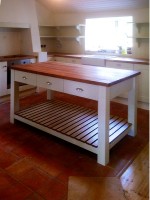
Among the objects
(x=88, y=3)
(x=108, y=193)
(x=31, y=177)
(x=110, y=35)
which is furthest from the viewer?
(x=110, y=35)

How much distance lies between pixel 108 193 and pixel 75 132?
96 centimetres

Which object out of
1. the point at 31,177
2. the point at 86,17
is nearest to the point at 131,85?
the point at 31,177

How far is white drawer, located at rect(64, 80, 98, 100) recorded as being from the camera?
239cm

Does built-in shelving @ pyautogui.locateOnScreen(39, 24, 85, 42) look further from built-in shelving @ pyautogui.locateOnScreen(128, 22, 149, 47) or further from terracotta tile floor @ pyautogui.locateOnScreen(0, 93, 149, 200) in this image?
terracotta tile floor @ pyautogui.locateOnScreen(0, 93, 149, 200)

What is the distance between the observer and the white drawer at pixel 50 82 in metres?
2.74

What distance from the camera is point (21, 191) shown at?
6.57ft

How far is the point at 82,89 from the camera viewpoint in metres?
2.49

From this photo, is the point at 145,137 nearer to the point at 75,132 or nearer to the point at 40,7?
the point at 75,132

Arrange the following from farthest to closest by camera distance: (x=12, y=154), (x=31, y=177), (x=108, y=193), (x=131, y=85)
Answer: (x=131, y=85), (x=12, y=154), (x=31, y=177), (x=108, y=193)

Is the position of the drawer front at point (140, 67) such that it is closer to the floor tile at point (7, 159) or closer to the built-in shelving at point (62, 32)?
the built-in shelving at point (62, 32)

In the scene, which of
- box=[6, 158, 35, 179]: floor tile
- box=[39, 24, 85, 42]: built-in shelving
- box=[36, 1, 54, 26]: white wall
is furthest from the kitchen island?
box=[36, 1, 54, 26]: white wall

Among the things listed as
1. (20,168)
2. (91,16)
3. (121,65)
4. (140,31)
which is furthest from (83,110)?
(91,16)

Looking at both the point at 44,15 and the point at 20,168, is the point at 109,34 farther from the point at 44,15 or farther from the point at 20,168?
the point at 20,168

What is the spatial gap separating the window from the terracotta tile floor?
94.1 inches
